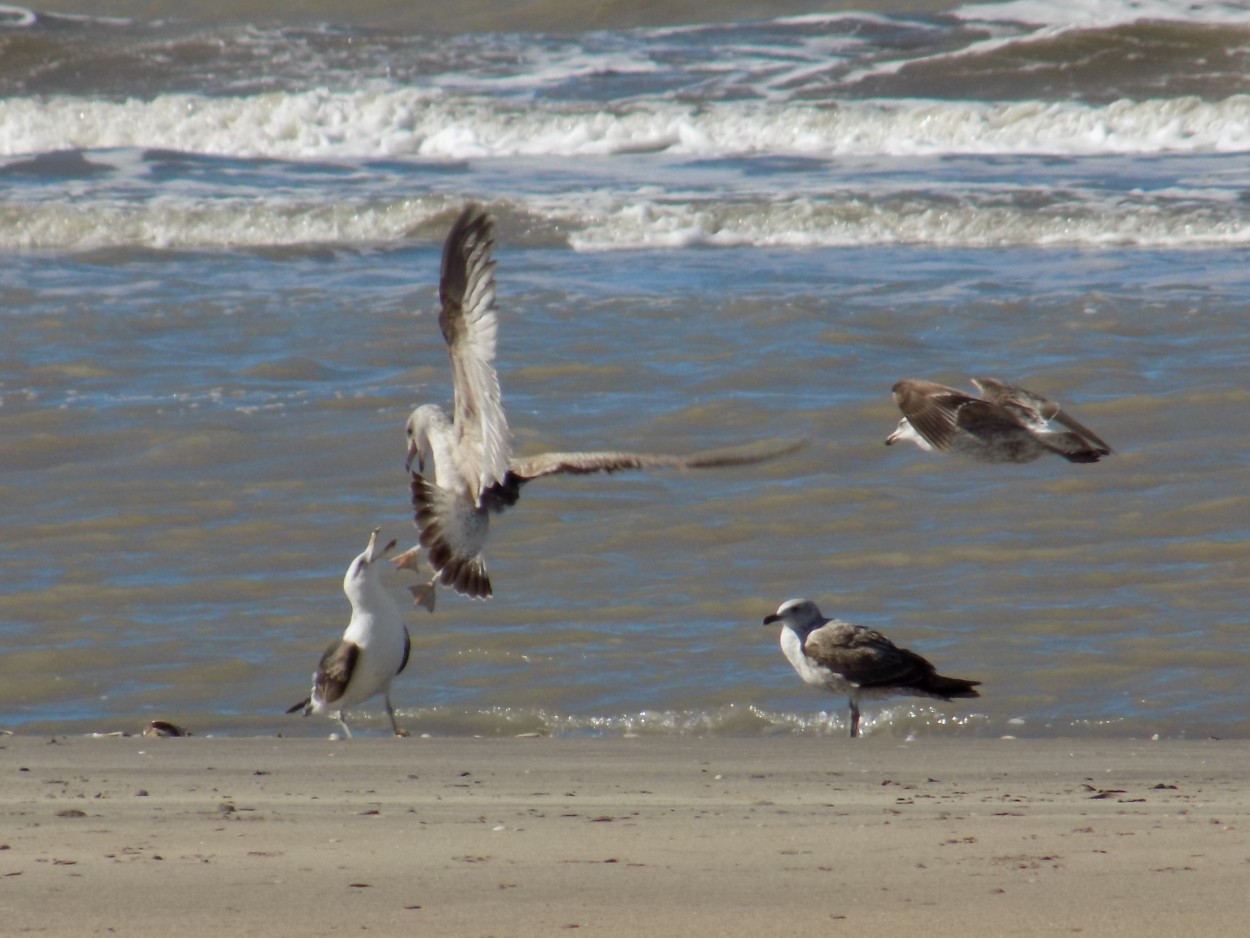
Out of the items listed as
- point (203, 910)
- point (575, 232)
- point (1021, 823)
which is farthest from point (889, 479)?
point (575, 232)

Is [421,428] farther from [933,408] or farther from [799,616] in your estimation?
[933,408]

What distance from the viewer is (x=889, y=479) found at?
26.9 ft

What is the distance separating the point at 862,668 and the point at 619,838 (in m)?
2.28

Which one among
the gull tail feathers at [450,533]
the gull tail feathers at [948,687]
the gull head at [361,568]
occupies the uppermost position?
the gull tail feathers at [450,533]

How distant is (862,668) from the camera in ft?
19.1

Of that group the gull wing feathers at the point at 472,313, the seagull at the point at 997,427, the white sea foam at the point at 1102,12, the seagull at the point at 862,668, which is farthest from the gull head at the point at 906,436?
the white sea foam at the point at 1102,12

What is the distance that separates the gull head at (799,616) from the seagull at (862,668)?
124mm

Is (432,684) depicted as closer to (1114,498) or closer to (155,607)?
(155,607)

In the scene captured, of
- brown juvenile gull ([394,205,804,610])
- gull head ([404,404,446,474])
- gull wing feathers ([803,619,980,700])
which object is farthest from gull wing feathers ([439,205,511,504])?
gull wing feathers ([803,619,980,700])

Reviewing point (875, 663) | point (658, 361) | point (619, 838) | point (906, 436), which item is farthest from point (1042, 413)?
point (658, 361)

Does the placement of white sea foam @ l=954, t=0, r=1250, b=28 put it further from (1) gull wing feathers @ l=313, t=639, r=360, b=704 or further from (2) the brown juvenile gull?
(1) gull wing feathers @ l=313, t=639, r=360, b=704

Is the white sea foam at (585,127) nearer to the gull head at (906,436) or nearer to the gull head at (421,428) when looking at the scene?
the gull head at (906,436)

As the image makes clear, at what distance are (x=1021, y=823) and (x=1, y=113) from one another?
60.7 feet

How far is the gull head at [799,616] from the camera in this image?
6.14m
